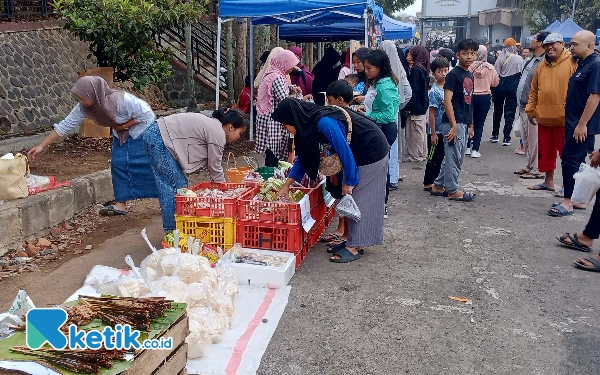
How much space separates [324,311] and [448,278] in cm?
Answer: 129

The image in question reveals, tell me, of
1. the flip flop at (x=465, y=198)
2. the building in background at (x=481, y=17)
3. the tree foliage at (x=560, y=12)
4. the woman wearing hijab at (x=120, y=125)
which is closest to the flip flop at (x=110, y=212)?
the woman wearing hijab at (x=120, y=125)

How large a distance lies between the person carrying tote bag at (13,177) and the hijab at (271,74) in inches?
121

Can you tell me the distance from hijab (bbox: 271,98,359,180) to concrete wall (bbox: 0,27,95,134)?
6.28m

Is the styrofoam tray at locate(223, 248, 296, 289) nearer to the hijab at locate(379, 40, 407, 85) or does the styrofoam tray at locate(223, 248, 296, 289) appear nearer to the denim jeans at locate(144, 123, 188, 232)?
the denim jeans at locate(144, 123, 188, 232)

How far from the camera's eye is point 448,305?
14.0ft

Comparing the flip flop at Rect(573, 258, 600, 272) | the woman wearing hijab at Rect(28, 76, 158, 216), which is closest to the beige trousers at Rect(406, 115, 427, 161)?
the flip flop at Rect(573, 258, 600, 272)

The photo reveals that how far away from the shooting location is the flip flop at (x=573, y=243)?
5461 mm

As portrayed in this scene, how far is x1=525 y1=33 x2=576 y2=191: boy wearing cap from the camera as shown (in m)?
6.95

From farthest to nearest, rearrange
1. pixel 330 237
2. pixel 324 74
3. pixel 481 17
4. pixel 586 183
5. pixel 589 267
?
pixel 481 17, pixel 324 74, pixel 330 237, pixel 586 183, pixel 589 267

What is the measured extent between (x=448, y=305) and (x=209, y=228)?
2068 mm

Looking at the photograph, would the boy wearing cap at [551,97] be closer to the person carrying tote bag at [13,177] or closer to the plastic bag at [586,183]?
the plastic bag at [586,183]

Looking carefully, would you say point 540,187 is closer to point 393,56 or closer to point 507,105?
point 393,56

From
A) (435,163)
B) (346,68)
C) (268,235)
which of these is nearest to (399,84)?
(435,163)

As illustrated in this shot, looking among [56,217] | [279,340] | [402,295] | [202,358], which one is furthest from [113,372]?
[56,217]
